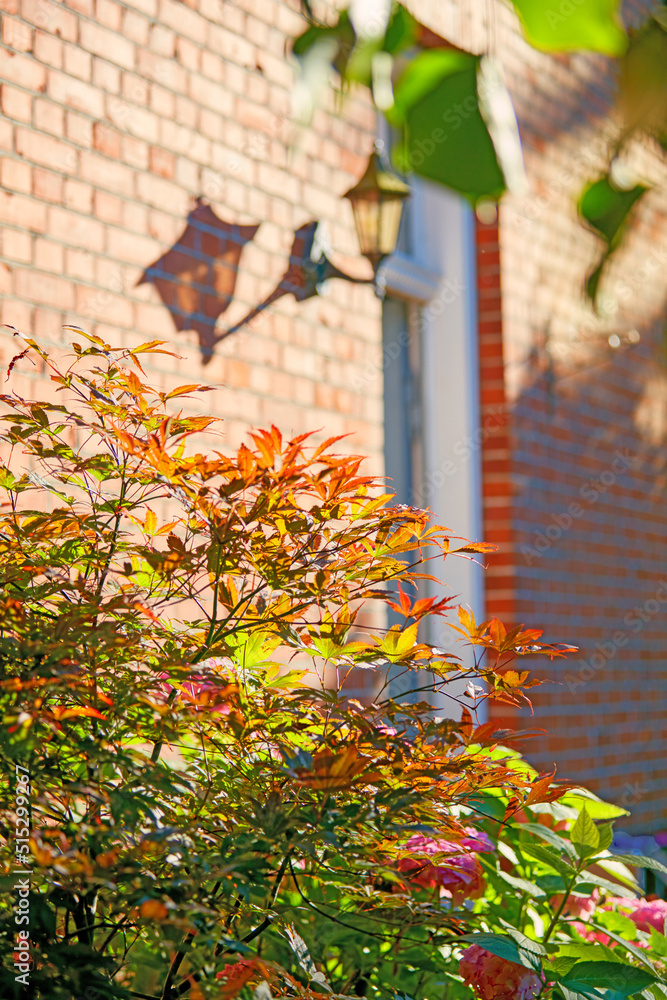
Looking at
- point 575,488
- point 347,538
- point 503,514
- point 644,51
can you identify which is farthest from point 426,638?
point 644,51

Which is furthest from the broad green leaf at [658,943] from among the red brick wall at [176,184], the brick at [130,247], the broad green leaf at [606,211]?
the brick at [130,247]

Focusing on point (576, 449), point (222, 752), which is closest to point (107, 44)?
point (222, 752)

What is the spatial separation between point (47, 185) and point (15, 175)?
0.10m

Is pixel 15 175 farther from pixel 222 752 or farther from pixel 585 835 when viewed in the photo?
pixel 585 835

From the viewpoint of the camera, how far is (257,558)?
1.32 m

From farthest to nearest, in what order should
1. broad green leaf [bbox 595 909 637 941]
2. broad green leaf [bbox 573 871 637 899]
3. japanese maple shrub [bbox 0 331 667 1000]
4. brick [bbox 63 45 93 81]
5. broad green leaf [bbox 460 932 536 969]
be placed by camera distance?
brick [bbox 63 45 93 81] → broad green leaf [bbox 595 909 637 941] → broad green leaf [bbox 573 871 637 899] → broad green leaf [bbox 460 932 536 969] → japanese maple shrub [bbox 0 331 667 1000]

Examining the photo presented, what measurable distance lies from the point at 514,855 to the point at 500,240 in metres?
3.10

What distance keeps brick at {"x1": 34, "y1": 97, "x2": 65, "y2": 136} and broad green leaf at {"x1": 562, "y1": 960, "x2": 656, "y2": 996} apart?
218 cm

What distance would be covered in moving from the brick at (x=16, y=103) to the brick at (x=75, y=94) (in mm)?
91

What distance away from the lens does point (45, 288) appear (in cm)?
253

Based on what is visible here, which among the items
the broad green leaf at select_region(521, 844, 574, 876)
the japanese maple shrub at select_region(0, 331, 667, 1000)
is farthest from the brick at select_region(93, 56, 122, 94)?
the broad green leaf at select_region(521, 844, 574, 876)

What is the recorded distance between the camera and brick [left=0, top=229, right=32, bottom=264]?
2436 mm

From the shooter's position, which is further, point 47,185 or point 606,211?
Answer: point 47,185

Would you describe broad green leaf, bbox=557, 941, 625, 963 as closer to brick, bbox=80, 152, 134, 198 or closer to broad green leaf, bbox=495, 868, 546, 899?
broad green leaf, bbox=495, 868, 546, 899
